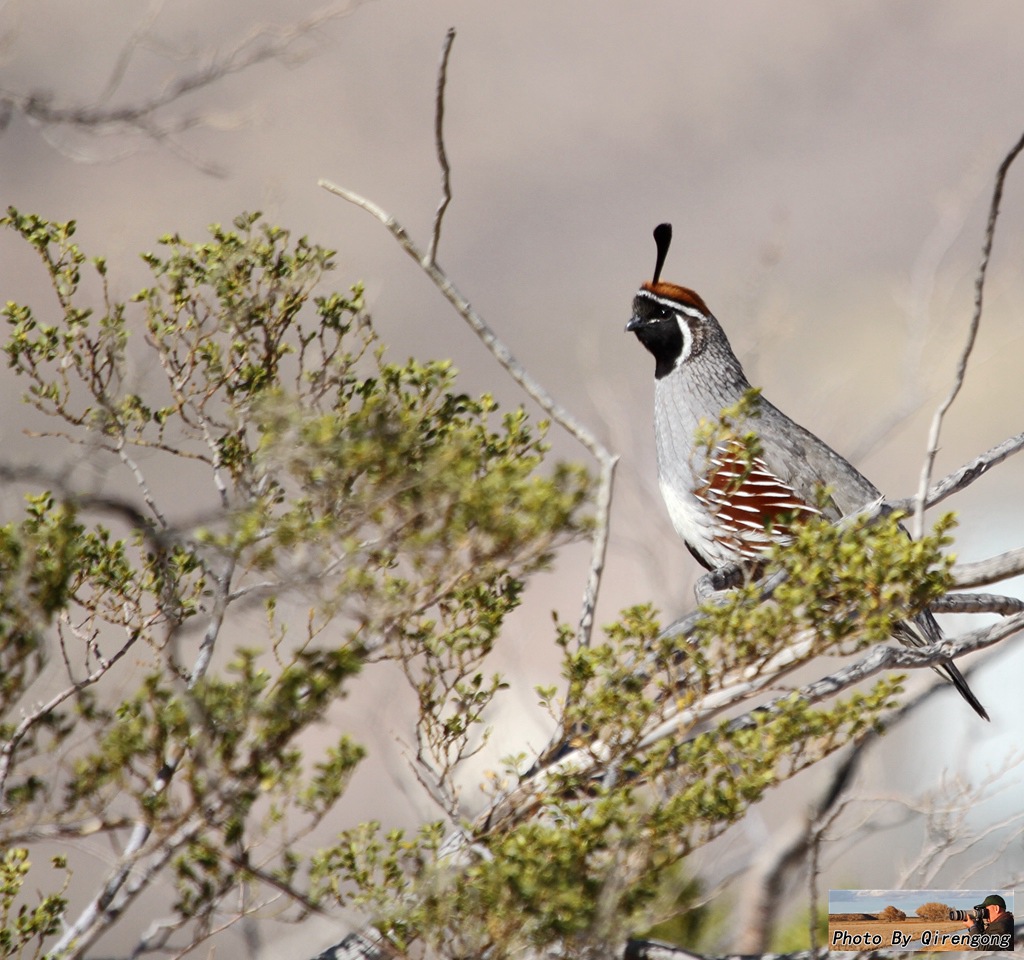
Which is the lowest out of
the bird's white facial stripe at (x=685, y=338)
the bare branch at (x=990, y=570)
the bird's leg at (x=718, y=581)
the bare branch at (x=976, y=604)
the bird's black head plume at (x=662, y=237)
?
the bare branch at (x=990, y=570)

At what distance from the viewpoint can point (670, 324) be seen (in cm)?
312

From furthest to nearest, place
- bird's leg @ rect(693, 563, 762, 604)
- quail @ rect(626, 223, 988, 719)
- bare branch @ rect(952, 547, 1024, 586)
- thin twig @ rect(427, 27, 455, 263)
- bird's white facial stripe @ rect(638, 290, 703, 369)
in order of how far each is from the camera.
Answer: bird's white facial stripe @ rect(638, 290, 703, 369), quail @ rect(626, 223, 988, 719), bird's leg @ rect(693, 563, 762, 604), bare branch @ rect(952, 547, 1024, 586), thin twig @ rect(427, 27, 455, 263)

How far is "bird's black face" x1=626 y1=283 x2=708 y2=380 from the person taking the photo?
3.08 meters

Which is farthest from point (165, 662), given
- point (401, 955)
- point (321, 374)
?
point (401, 955)

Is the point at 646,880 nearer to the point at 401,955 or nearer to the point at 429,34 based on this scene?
the point at 401,955

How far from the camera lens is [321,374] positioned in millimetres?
2115

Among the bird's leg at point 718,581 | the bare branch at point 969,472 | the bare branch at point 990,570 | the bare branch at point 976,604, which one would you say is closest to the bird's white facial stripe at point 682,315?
the bird's leg at point 718,581

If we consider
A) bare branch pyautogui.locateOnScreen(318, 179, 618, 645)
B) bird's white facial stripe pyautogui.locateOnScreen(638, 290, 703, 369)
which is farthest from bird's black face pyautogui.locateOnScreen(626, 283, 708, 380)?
bare branch pyautogui.locateOnScreen(318, 179, 618, 645)

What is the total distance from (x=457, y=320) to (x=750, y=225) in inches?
122

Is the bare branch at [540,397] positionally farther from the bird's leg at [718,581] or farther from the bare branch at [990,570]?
the bare branch at [990,570]

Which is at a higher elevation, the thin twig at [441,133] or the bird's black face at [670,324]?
the bird's black face at [670,324]

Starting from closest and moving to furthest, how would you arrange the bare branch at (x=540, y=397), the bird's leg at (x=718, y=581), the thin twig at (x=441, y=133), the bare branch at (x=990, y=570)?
the thin twig at (x=441, y=133) → the bare branch at (x=540, y=397) → the bare branch at (x=990, y=570) → the bird's leg at (x=718, y=581)

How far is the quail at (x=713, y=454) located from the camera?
2.83 metres

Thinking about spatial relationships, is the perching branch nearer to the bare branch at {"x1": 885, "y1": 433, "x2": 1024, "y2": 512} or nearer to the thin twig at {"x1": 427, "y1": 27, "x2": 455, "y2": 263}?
the thin twig at {"x1": 427, "y1": 27, "x2": 455, "y2": 263}
